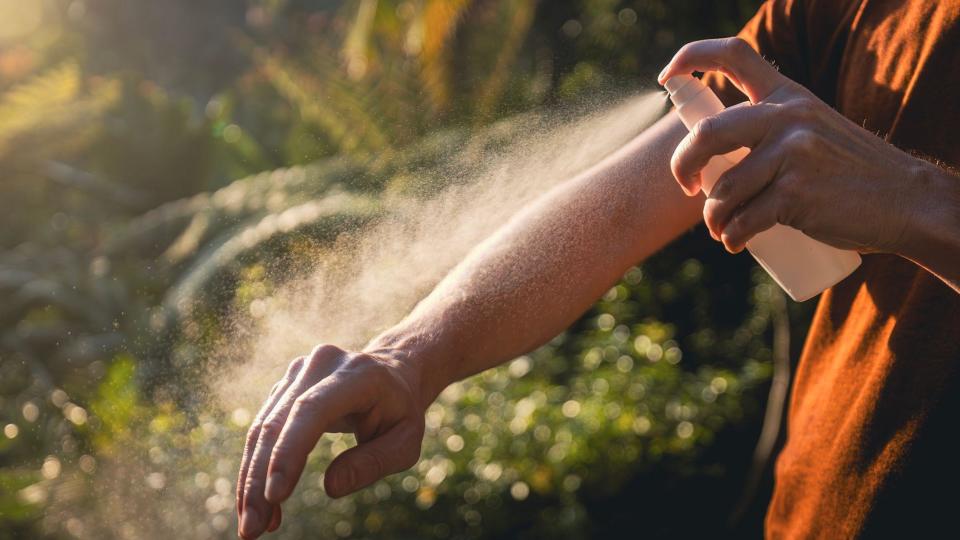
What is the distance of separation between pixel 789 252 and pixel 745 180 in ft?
1.07

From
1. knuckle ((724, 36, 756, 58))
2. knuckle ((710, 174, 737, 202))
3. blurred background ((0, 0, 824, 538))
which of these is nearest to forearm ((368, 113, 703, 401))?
knuckle ((724, 36, 756, 58))

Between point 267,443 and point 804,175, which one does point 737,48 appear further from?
point 267,443

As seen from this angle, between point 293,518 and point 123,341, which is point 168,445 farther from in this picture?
point 123,341

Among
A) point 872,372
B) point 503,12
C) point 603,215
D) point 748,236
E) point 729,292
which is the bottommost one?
point 729,292

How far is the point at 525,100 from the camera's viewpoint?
239 inches

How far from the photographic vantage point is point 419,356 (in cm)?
141

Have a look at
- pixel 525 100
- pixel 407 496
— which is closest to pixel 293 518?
pixel 407 496

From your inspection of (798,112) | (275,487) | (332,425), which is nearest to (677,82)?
(798,112)

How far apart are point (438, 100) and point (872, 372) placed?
540 centimetres

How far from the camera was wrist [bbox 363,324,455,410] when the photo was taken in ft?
4.55

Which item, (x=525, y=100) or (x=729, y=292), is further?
(x=525, y=100)

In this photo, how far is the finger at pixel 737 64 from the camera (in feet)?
3.75

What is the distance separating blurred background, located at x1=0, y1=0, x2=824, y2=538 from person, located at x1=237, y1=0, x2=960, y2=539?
0.81 m

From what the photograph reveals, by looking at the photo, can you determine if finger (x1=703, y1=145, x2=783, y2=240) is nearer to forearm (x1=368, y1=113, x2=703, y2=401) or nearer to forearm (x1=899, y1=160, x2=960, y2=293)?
forearm (x1=899, y1=160, x2=960, y2=293)
